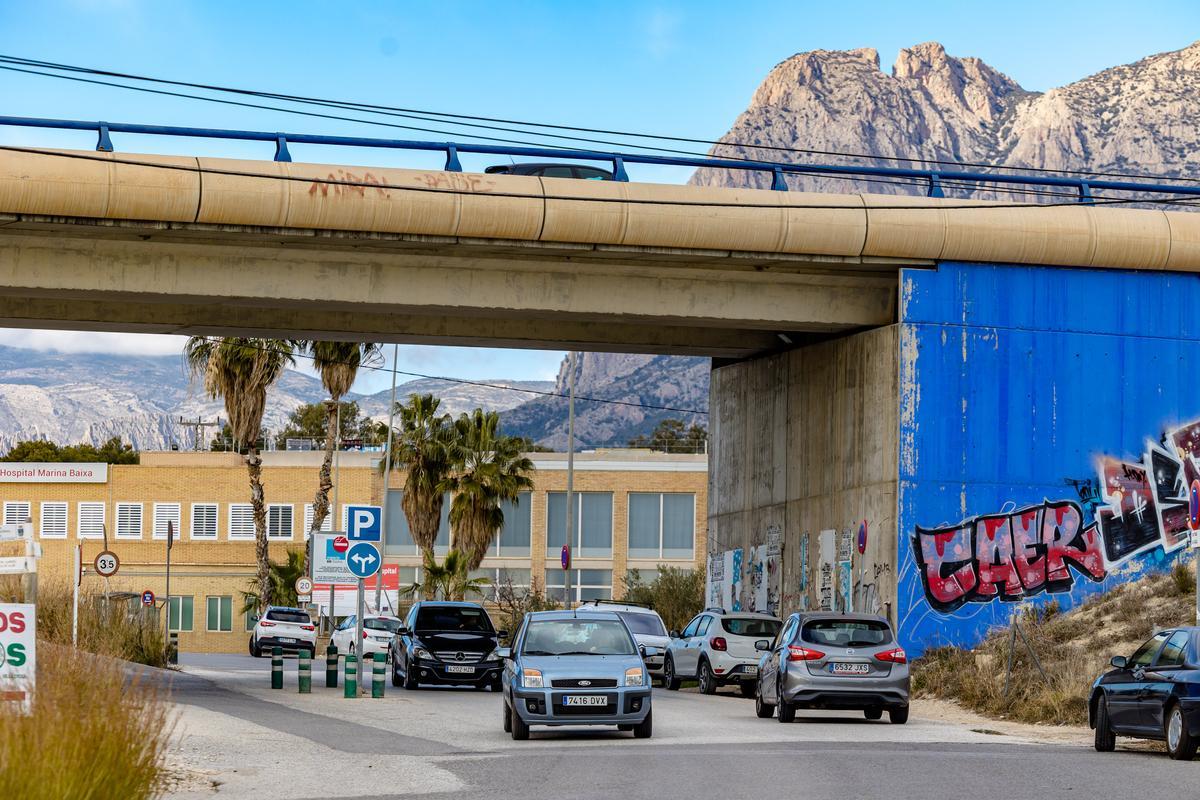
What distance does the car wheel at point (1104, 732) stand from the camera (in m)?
18.9

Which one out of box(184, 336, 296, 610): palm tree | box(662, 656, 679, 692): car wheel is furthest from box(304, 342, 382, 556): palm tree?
box(662, 656, 679, 692): car wheel

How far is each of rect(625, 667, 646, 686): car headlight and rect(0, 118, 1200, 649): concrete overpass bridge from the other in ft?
35.3

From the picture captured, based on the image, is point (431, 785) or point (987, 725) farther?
point (987, 725)

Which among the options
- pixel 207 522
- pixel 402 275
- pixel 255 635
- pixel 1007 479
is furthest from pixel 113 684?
pixel 207 522

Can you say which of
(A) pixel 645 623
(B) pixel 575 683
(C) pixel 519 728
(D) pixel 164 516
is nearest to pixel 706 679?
(A) pixel 645 623

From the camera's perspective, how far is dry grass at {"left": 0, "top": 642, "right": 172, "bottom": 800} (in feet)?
31.6

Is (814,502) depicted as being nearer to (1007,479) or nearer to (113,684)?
(1007,479)

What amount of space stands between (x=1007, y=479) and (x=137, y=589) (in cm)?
5308

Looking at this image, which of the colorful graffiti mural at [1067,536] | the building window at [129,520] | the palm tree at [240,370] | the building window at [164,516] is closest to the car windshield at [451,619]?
the colorful graffiti mural at [1067,536]

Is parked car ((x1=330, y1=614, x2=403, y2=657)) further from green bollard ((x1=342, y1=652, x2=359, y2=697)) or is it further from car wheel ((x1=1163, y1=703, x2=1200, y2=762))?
car wheel ((x1=1163, y1=703, x2=1200, y2=762))

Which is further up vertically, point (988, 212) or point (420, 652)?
point (988, 212)

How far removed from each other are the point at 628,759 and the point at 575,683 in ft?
9.34

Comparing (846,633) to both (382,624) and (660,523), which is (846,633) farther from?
(660,523)

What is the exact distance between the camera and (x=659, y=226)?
97.9 feet
